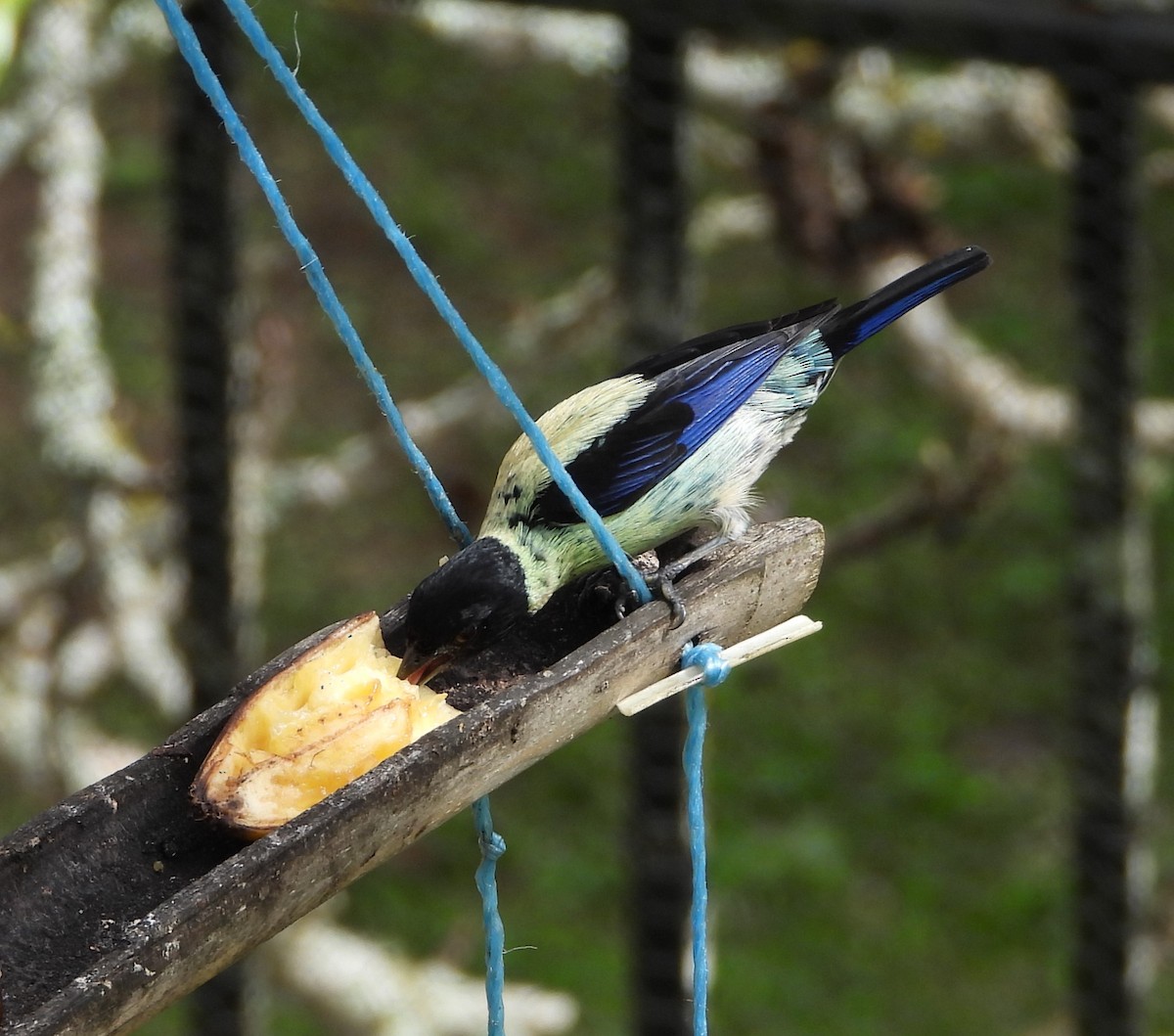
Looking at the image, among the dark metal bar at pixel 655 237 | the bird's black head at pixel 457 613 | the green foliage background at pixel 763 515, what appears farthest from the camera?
the green foliage background at pixel 763 515

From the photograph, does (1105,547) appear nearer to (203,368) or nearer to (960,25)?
(960,25)

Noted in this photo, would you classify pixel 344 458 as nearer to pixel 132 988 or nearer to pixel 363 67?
pixel 363 67


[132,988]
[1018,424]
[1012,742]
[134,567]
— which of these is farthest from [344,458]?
[132,988]

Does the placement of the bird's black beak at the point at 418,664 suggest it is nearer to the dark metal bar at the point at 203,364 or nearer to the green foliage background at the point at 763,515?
the dark metal bar at the point at 203,364

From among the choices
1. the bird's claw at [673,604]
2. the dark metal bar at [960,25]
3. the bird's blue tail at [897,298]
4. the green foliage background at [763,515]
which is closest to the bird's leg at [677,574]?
the bird's claw at [673,604]

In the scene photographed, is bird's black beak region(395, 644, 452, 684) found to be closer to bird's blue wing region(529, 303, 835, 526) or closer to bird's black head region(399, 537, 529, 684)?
bird's black head region(399, 537, 529, 684)

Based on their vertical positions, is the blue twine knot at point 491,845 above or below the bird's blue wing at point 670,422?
below
